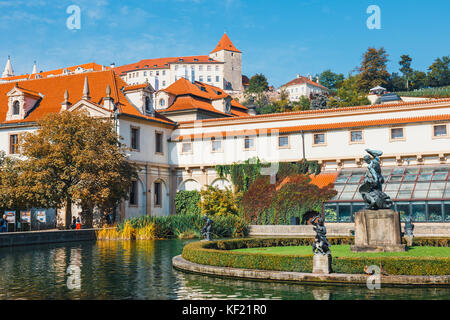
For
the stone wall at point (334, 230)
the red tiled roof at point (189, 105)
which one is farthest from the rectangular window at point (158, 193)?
the stone wall at point (334, 230)

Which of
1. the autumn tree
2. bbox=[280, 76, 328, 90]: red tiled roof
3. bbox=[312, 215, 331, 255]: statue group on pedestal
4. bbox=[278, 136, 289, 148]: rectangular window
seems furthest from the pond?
bbox=[280, 76, 328, 90]: red tiled roof

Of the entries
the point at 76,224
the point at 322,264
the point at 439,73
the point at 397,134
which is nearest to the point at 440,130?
the point at 397,134

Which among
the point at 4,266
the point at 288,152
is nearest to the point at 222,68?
the point at 288,152

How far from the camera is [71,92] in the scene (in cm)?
5197

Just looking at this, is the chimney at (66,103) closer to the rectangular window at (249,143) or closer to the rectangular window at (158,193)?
the rectangular window at (158,193)

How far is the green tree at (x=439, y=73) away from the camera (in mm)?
116812

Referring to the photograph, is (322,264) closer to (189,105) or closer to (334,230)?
(334,230)

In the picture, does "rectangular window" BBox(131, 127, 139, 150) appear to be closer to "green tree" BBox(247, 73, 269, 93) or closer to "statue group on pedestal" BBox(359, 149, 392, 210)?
"statue group on pedestal" BBox(359, 149, 392, 210)

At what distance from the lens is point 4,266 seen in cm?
2023

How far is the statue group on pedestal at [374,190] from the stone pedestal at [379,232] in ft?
1.03

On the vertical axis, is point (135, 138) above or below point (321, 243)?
above

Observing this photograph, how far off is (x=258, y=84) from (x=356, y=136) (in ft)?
308

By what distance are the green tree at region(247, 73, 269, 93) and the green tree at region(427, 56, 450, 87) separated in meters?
39.8

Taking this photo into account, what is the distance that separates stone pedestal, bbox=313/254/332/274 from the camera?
595 inches
